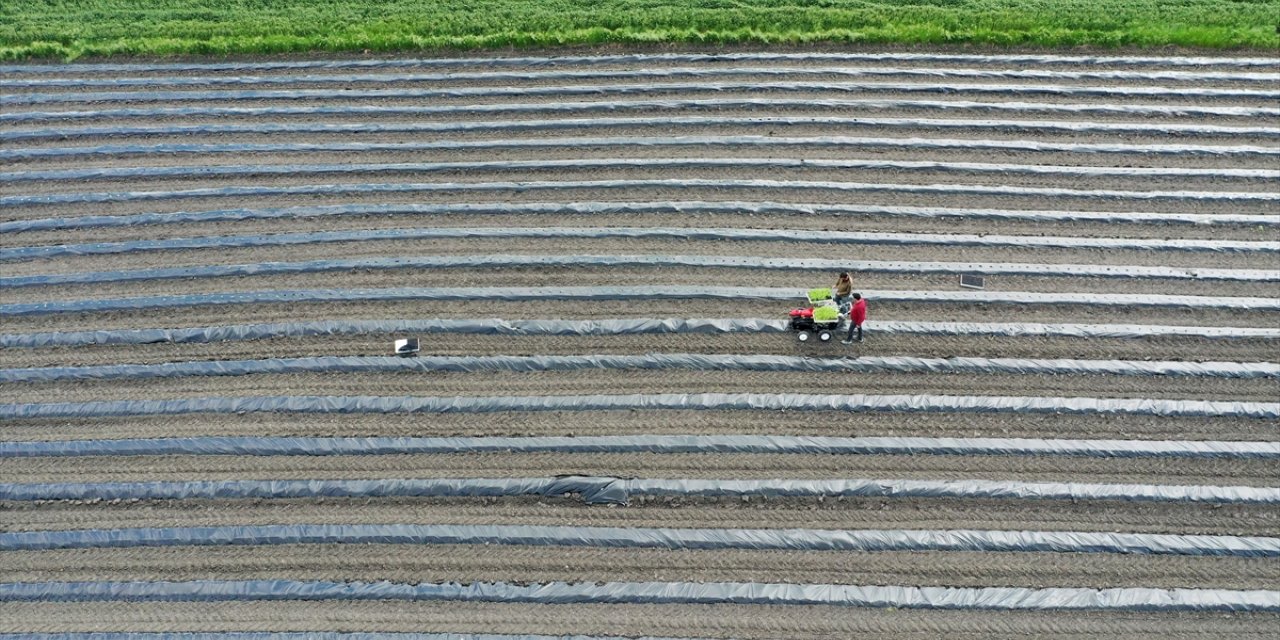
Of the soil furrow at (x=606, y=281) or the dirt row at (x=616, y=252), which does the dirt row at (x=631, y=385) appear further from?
the dirt row at (x=616, y=252)

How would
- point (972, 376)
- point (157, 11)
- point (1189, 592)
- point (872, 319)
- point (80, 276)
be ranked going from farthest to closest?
point (157, 11) < point (80, 276) < point (872, 319) < point (972, 376) < point (1189, 592)

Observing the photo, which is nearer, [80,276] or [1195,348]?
[1195,348]

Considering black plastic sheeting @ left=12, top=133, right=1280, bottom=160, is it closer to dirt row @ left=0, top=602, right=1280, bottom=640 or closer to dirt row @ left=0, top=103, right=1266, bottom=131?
dirt row @ left=0, top=103, right=1266, bottom=131

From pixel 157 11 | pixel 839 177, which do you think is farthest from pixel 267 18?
pixel 839 177

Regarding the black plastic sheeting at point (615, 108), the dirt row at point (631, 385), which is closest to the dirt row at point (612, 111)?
the black plastic sheeting at point (615, 108)

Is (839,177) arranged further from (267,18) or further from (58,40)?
(58,40)

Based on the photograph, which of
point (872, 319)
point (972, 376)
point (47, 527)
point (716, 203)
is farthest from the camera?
point (716, 203)

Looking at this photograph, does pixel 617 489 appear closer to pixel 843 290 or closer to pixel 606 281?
pixel 606 281
